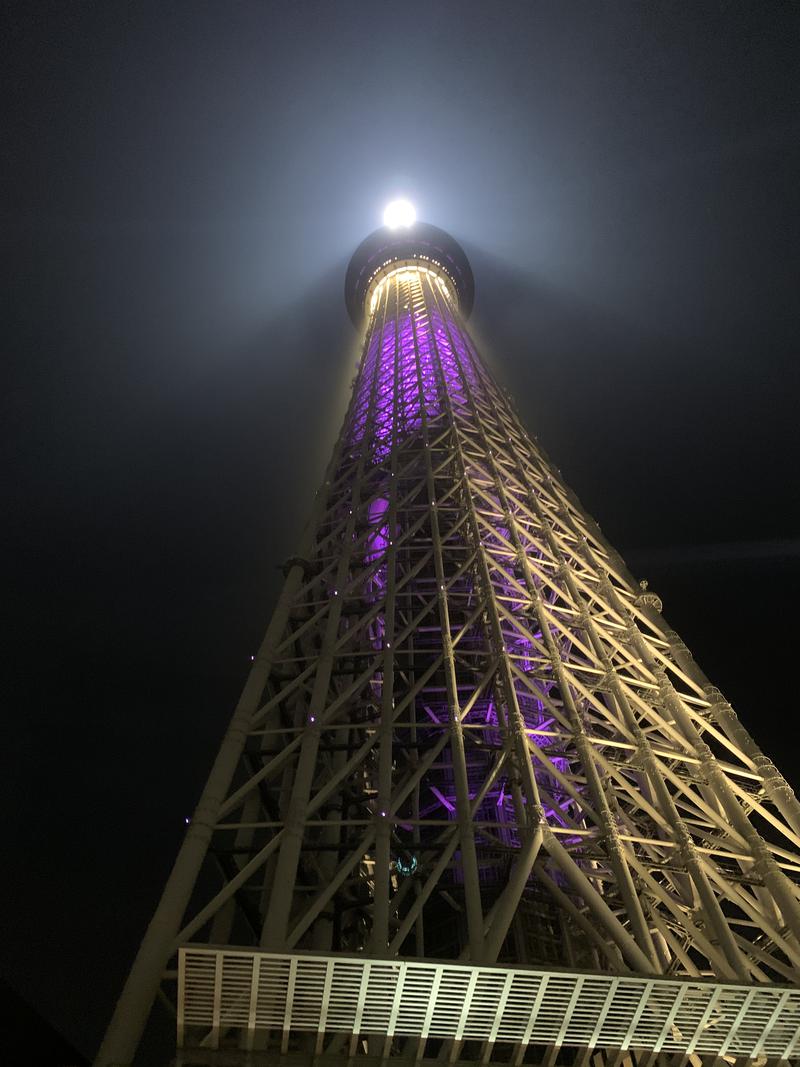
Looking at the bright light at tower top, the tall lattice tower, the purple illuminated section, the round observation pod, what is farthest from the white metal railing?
the bright light at tower top

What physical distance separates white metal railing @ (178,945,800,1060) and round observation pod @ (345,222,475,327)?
153ft

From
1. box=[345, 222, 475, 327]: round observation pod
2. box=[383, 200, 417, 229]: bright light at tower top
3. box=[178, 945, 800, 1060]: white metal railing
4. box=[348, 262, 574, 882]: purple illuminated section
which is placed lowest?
box=[178, 945, 800, 1060]: white metal railing

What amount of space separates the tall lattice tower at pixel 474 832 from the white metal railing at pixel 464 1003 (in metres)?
0.04

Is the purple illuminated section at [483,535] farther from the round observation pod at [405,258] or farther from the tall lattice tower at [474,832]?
the round observation pod at [405,258]

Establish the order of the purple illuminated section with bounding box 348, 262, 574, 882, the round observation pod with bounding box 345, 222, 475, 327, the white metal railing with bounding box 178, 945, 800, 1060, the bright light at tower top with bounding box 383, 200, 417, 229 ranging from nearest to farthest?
the white metal railing with bounding box 178, 945, 800, 1060
the purple illuminated section with bounding box 348, 262, 574, 882
the round observation pod with bounding box 345, 222, 475, 327
the bright light at tower top with bounding box 383, 200, 417, 229

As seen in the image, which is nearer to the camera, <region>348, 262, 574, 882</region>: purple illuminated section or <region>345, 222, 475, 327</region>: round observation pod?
<region>348, 262, 574, 882</region>: purple illuminated section

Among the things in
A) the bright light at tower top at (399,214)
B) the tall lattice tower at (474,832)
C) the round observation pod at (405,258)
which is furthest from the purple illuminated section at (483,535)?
the bright light at tower top at (399,214)

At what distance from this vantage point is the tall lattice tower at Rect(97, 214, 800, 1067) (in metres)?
11.2

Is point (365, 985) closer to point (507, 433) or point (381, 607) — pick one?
point (381, 607)

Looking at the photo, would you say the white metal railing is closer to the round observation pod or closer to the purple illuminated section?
the purple illuminated section

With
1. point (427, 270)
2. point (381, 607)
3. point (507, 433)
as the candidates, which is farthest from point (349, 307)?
point (381, 607)

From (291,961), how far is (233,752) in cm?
619

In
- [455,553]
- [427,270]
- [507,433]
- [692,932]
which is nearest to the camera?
[692,932]

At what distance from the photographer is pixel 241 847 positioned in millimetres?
15648
